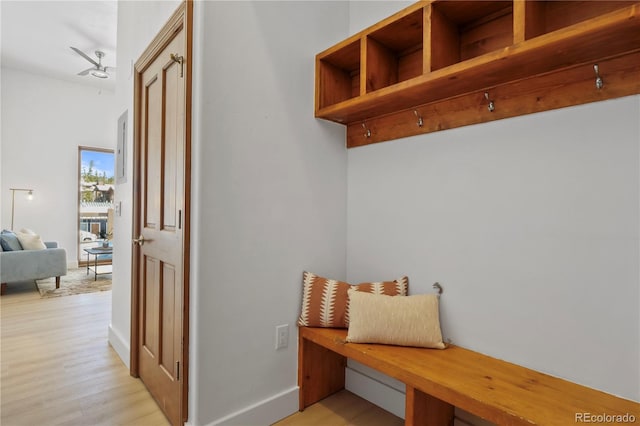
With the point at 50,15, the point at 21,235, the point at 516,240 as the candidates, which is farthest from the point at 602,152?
the point at 21,235

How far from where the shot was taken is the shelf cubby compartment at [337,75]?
190cm

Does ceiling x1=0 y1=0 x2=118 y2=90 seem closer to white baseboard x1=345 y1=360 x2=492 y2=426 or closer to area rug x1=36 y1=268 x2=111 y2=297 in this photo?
area rug x1=36 y1=268 x2=111 y2=297

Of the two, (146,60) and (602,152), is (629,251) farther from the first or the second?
(146,60)

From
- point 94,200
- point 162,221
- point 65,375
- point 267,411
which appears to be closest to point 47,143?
point 94,200

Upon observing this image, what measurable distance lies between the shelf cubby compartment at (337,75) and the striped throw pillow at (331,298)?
1.02 m

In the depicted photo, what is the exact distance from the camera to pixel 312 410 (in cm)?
186

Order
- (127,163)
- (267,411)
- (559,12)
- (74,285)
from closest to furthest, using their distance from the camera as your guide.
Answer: (559,12), (267,411), (127,163), (74,285)

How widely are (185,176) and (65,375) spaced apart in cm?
172

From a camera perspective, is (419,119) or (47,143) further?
(47,143)

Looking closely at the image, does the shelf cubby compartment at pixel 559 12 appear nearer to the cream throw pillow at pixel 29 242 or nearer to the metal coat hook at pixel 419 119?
the metal coat hook at pixel 419 119

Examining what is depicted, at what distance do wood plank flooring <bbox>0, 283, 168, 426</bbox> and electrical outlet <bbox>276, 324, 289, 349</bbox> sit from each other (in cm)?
69

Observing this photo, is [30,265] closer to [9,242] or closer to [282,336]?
[9,242]

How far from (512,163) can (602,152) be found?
301 millimetres

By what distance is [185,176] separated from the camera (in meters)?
1.52
